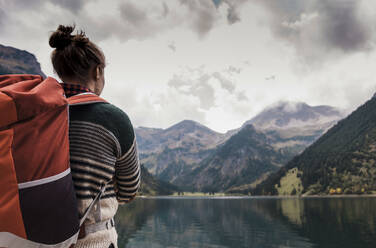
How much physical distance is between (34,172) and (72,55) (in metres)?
1.36

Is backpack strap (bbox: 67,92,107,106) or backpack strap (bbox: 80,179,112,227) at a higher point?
backpack strap (bbox: 67,92,107,106)

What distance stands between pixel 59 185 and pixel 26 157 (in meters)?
0.30

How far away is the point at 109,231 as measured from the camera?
8.36ft

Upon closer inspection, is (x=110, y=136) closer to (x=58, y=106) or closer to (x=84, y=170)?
(x=84, y=170)

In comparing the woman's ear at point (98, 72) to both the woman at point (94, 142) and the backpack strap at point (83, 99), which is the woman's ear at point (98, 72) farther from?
the backpack strap at point (83, 99)

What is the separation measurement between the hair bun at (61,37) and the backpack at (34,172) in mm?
867

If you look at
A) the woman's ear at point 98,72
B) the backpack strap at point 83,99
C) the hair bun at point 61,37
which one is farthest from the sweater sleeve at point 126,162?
the hair bun at point 61,37

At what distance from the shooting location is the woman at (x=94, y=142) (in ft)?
7.93

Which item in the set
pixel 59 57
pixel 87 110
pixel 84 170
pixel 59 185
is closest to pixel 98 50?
pixel 59 57

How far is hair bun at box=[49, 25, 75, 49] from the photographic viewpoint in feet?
9.26

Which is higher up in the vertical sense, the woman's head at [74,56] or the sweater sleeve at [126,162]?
the woman's head at [74,56]

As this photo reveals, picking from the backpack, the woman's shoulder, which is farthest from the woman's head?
the backpack

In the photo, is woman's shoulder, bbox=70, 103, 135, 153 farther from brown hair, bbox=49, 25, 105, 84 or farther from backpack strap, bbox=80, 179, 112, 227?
brown hair, bbox=49, 25, 105, 84

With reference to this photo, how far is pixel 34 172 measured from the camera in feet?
6.28
